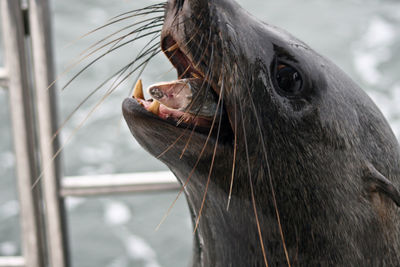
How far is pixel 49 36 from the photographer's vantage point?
1766mm

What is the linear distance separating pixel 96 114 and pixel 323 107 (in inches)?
240

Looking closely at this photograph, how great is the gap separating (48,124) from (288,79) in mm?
993

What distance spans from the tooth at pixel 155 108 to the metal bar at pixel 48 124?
0.80m

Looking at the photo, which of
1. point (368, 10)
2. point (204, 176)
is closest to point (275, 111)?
point (204, 176)

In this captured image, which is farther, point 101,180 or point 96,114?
point 96,114

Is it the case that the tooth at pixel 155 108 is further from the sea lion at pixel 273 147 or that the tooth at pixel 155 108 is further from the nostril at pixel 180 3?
the nostril at pixel 180 3

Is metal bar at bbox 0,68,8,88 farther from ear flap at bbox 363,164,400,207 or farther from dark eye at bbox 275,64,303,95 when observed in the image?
ear flap at bbox 363,164,400,207

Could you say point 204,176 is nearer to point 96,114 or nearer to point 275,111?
point 275,111

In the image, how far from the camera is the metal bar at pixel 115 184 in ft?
6.34

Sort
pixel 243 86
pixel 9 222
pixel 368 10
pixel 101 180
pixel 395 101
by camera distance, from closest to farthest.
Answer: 1. pixel 243 86
2. pixel 101 180
3. pixel 9 222
4. pixel 395 101
5. pixel 368 10

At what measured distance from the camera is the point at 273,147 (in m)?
1.07

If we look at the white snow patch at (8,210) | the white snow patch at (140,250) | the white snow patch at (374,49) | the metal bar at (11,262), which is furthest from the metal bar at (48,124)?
the white snow patch at (374,49)

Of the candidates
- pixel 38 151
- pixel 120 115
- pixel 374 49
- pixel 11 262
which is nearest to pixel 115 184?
pixel 38 151

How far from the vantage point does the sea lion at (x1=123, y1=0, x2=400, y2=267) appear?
103 cm
